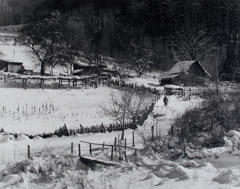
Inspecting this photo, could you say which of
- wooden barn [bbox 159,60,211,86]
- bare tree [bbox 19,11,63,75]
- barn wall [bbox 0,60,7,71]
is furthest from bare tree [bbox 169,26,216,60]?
barn wall [bbox 0,60,7,71]

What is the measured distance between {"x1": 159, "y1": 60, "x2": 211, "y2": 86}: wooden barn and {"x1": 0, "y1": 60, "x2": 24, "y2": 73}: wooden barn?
24451 mm

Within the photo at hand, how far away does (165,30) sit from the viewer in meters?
77.1

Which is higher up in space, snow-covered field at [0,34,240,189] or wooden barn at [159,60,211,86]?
wooden barn at [159,60,211,86]

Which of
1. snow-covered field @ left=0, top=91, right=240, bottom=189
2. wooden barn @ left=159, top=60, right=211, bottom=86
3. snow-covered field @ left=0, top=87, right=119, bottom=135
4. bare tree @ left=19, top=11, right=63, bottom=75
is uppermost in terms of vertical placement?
bare tree @ left=19, top=11, right=63, bottom=75

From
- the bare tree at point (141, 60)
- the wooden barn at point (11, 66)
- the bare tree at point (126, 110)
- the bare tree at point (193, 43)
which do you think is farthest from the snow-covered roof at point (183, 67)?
the bare tree at point (126, 110)

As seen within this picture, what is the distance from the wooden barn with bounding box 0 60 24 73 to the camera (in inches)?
1991

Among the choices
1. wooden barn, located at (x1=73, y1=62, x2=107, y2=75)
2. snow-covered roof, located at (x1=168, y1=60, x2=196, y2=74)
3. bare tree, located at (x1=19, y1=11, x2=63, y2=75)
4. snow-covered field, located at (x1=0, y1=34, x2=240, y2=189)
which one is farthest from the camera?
wooden barn, located at (x1=73, y1=62, x2=107, y2=75)

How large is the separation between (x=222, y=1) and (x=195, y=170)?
7213 centimetres

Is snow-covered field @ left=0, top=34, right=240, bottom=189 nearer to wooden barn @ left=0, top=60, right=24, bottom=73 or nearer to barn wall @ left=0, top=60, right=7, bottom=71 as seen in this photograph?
wooden barn @ left=0, top=60, right=24, bottom=73

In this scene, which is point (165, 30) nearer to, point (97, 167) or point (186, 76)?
point (186, 76)

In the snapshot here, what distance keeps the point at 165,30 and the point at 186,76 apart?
33.9m

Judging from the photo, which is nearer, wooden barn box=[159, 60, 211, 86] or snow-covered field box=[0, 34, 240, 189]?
snow-covered field box=[0, 34, 240, 189]

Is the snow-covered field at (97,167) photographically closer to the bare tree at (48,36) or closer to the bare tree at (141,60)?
the bare tree at (48,36)

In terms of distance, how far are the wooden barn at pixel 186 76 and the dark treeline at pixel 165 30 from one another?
7.65m
